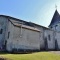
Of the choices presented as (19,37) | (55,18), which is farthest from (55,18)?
(19,37)

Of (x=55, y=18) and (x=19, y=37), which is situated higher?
(x=55, y=18)

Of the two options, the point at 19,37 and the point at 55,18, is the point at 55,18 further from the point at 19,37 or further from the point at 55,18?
the point at 19,37

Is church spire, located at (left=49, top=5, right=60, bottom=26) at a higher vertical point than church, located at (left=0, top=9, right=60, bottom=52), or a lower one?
higher

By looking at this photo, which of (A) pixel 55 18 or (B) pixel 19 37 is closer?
(B) pixel 19 37

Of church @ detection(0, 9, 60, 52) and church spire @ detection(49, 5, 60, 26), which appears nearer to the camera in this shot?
church @ detection(0, 9, 60, 52)

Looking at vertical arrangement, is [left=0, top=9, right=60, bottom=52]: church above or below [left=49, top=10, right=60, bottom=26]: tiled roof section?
below

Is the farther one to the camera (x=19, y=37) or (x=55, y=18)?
(x=55, y=18)

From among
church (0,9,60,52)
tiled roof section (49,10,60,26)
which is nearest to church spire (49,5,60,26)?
tiled roof section (49,10,60,26)

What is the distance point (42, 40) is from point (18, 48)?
11887mm

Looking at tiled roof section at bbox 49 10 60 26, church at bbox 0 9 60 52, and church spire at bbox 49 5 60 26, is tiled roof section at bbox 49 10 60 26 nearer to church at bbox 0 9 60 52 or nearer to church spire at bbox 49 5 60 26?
church spire at bbox 49 5 60 26

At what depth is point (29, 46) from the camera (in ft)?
94.2

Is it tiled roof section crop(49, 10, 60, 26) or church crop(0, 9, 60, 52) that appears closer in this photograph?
church crop(0, 9, 60, 52)

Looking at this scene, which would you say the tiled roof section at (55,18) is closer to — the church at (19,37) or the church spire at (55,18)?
the church spire at (55,18)

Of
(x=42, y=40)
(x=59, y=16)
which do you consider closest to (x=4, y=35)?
(x=42, y=40)
